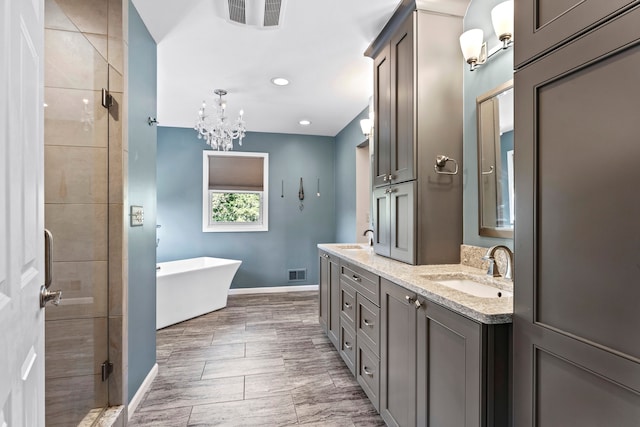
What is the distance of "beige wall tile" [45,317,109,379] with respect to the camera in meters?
1.61

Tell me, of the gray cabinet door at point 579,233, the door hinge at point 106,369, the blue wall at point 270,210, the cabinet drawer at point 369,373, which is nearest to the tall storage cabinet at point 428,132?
the cabinet drawer at point 369,373

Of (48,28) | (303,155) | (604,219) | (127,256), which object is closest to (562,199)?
(604,219)

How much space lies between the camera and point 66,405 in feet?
5.59

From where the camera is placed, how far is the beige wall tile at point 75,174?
169 cm

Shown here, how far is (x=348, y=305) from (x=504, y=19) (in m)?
2.03

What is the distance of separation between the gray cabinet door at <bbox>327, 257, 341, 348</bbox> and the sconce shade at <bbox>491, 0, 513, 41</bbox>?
192cm

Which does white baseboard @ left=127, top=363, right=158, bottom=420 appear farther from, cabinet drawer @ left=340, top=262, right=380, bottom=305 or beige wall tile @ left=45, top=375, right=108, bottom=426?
cabinet drawer @ left=340, top=262, right=380, bottom=305

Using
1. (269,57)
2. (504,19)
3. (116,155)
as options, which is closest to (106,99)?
(116,155)

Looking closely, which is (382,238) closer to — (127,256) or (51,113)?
(127,256)

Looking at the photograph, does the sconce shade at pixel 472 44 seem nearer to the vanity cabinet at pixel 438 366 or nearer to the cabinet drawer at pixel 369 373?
the vanity cabinet at pixel 438 366

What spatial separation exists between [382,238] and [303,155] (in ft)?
10.2

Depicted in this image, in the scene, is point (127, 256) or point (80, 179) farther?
point (127, 256)

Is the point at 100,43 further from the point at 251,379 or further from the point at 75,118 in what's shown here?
the point at 251,379

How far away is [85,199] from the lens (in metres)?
1.86
